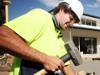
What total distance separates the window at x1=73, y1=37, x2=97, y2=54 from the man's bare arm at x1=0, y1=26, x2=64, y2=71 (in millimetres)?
22747

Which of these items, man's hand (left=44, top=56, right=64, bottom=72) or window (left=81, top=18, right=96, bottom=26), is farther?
window (left=81, top=18, right=96, bottom=26)

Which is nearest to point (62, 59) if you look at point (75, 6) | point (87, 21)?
point (75, 6)

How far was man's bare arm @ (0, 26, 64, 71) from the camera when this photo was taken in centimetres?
267

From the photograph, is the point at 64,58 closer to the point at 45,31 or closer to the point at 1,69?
the point at 45,31

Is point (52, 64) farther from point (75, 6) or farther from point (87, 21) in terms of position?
point (87, 21)

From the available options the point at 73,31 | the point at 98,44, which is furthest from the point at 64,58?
the point at 98,44

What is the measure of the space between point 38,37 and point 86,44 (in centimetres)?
2433

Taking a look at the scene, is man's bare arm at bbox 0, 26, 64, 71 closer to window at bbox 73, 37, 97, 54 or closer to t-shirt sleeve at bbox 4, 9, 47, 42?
t-shirt sleeve at bbox 4, 9, 47, 42

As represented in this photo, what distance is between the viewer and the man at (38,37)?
269 centimetres

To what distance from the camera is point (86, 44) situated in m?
27.0

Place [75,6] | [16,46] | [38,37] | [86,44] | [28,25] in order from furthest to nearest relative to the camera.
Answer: [86,44] < [75,6] < [38,37] < [28,25] < [16,46]

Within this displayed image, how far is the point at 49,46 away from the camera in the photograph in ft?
9.87

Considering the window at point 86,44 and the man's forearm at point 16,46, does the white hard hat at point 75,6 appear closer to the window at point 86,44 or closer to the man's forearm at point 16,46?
the man's forearm at point 16,46

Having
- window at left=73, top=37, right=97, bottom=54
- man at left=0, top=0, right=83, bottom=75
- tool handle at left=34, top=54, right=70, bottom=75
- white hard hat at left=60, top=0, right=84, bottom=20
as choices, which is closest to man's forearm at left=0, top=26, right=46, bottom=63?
man at left=0, top=0, right=83, bottom=75
